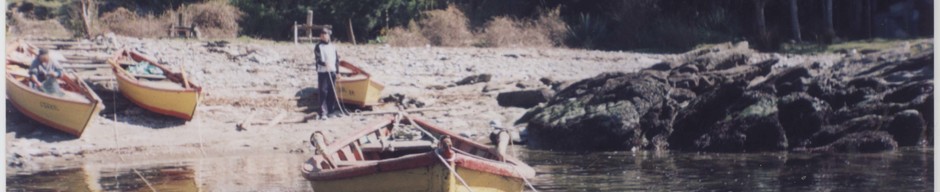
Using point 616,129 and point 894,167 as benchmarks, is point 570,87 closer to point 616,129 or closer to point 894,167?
point 616,129

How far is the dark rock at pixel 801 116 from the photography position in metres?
17.7

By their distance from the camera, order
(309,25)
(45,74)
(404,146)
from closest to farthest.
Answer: (404,146), (45,74), (309,25)

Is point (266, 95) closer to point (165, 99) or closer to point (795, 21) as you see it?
point (165, 99)

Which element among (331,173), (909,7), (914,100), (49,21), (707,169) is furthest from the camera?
(49,21)

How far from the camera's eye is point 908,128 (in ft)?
57.0

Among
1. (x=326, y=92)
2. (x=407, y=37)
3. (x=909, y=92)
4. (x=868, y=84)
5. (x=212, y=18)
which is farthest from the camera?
(x=212, y=18)

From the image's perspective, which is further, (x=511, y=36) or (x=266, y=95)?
(x=511, y=36)

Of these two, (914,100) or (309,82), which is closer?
(914,100)

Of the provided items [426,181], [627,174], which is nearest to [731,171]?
[627,174]

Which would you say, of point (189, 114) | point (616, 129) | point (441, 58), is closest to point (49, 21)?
point (441, 58)

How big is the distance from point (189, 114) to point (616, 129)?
6469 mm

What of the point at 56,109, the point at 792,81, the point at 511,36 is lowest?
the point at 56,109

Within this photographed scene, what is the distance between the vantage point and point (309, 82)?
23.2 m

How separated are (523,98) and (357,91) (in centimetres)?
296
